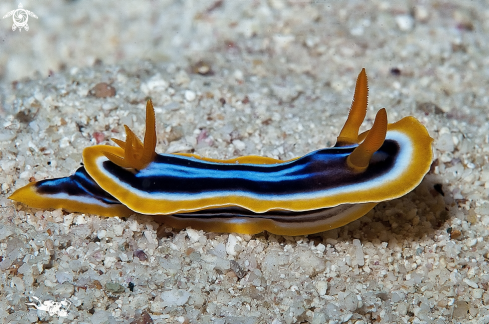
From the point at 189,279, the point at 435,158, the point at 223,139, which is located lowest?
the point at 189,279

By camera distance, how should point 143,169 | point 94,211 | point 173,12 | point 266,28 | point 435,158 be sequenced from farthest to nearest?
1. point 173,12
2. point 266,28
3. point 435,158
4. point 94,211
5. point 143,169

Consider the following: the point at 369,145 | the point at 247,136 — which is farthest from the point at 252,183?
the point at 247,136

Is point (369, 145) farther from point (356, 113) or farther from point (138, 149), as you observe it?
point (138, 149)

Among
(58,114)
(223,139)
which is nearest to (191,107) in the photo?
(223,139)

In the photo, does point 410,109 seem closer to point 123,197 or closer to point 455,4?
point 455,4

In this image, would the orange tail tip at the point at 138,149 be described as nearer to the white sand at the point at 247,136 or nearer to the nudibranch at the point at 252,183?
the nudibranch at the point at 252,183

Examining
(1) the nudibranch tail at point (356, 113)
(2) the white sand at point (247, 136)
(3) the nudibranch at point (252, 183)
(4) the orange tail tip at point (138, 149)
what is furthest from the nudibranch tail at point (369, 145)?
(4) the orange tail tip at point (138, 149)

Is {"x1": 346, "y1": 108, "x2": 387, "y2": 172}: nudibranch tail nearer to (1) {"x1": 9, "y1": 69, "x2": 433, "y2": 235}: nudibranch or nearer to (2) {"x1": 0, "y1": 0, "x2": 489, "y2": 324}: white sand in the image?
(1) {"x1": 9, "y1": 69, "x2": 433, "y2": 235}: nudibranch
